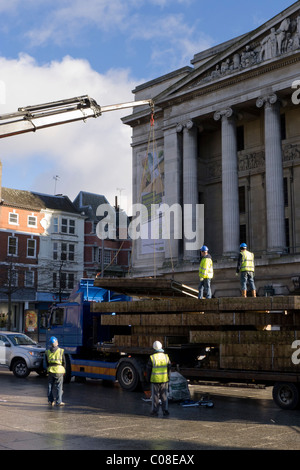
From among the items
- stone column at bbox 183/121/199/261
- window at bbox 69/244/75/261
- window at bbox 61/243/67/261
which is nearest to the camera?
stone column at bbox 183/121/199/261

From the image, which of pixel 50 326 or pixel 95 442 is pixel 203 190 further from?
pixel 95 442

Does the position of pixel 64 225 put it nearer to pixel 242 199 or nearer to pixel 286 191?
pixel 242 199

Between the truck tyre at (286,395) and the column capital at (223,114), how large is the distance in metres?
24.1

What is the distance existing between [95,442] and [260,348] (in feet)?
21.3

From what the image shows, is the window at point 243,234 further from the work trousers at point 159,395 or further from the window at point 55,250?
the window at point 55,250

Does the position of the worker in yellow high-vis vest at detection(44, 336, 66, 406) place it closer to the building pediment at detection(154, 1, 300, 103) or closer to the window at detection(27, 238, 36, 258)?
the building pediment at detection(154, 1, 300, 103)

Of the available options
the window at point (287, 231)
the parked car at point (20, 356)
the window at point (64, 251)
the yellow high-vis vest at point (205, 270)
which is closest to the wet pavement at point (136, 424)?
the yellow high-vis vest at point (205, 270)

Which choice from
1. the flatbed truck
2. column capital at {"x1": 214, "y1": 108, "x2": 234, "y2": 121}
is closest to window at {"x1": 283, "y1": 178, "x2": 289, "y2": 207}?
column capital at {"x1": 214, "y1": 108, "x2": 234, "y2": 121}

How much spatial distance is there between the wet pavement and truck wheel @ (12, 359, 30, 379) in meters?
5.48

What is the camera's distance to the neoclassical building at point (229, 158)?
32.7 metres

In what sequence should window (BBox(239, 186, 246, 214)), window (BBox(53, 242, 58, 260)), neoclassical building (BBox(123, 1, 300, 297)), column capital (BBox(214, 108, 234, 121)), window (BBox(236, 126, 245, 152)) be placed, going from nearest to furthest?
neoclassical building (BBox(123, 1, 300, 297))
column capital (BBox(214, 108, 234, 121))
window (BBox(239, 186, 246, 214))
window (BBox(236, 126, 245, 152))
window (BBox(53, 242, 58, 260))

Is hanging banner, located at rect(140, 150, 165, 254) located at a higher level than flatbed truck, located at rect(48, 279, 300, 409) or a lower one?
higher

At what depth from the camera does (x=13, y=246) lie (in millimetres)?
62312

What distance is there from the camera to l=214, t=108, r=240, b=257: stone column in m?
34.9
